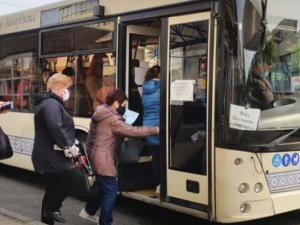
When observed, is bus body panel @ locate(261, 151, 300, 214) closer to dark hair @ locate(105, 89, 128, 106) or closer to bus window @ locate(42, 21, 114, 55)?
dark hair @ locate(105, 89, 128, 106)

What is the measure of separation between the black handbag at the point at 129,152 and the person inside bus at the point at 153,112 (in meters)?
0.31

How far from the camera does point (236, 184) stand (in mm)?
4719

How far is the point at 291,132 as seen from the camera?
4.86 meters

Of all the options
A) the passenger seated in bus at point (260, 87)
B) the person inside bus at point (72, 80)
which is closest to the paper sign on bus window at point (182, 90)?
the passenger seated in bus at point (260, 87)

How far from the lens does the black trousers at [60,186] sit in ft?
16.1

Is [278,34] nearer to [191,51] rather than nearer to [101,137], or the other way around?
[191,51]

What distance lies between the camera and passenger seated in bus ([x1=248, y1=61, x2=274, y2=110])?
475 centimetres

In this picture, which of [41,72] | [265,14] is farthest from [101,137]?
[41,72]

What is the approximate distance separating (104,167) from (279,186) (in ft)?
5.95

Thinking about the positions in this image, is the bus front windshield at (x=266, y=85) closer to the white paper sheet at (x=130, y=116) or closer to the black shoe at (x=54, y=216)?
the white paper sheet at (x=130, y=116)

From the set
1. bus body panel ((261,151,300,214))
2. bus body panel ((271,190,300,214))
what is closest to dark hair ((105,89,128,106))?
bus body panel ((261,151,300,214))

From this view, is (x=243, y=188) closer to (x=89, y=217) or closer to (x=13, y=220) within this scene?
(x=89, y=217)

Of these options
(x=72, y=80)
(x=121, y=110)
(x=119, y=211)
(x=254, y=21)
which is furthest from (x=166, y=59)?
(x=119, y=211)

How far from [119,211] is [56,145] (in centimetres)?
198
